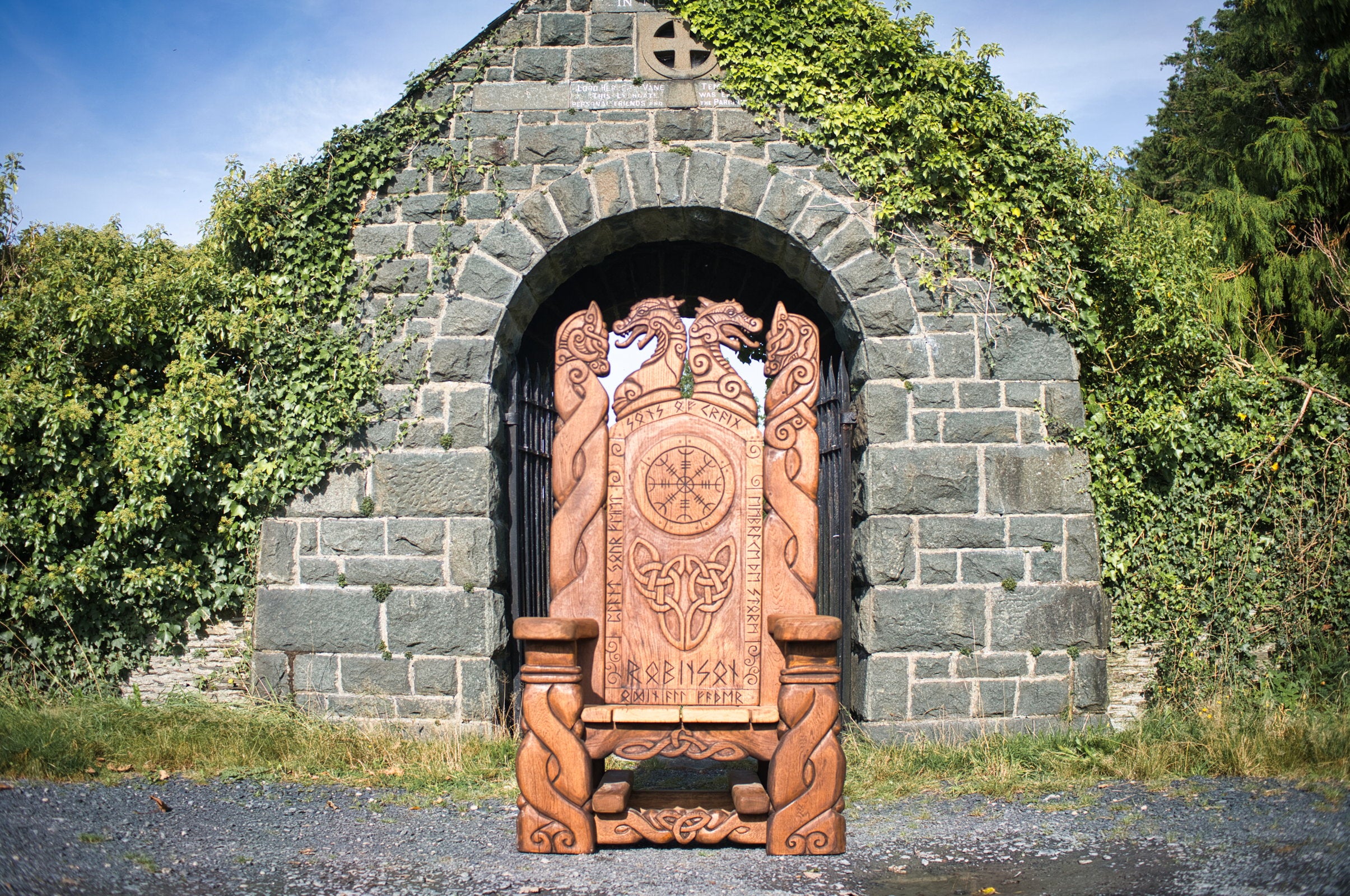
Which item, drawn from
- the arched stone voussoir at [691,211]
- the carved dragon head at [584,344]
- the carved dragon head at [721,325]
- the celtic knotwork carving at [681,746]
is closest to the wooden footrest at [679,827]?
the celtic knotwork carving at [681,746]

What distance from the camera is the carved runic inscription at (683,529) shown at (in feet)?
11.4

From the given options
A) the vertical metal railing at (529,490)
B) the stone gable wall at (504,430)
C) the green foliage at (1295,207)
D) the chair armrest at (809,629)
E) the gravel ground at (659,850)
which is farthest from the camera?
the green foliage at (1295,207)

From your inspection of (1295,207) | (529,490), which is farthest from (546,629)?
(1295,207)

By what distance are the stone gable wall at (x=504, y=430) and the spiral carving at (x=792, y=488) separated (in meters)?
1.56

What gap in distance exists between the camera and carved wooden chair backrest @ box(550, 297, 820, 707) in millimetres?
3459

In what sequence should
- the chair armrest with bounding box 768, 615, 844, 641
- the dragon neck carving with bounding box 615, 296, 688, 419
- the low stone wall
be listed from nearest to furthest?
the chair armrest with bounding box 768, 615, 844, 641 < the dragon neck carving with bounding box 615, 296, 688, 419 < the low stone wall

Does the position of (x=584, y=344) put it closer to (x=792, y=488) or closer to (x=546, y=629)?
(x=792, y=488)

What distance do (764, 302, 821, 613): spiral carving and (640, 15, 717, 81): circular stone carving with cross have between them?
2.52 meters

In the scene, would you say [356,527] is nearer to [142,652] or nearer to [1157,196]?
[142,652]

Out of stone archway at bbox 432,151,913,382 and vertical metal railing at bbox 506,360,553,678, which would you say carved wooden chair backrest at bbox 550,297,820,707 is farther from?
vertical metal railing at bbox 506,360,553,678

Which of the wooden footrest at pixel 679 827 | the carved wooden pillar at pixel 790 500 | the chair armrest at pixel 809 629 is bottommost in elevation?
the wooden footrest at pixel 679 827

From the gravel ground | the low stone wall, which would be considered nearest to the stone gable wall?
the low stone wall

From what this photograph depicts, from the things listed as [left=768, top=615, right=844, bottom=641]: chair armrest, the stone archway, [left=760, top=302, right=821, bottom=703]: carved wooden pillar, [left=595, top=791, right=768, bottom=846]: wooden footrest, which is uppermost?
the stone archway

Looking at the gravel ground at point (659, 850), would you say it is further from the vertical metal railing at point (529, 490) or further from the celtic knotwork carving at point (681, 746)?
the vertical metal railing at point (529, 490)
